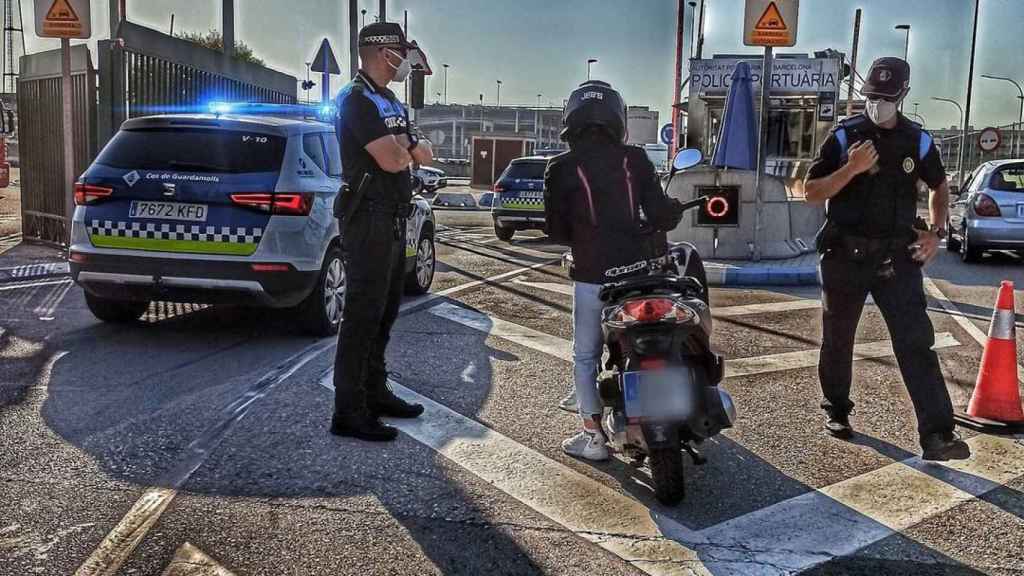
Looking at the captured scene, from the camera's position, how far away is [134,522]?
3.79 meters

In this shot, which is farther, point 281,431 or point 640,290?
point 281,431

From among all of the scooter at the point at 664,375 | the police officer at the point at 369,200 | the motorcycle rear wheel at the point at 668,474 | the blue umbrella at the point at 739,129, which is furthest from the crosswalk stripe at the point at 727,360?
the blue umbrella at the point at 739,129

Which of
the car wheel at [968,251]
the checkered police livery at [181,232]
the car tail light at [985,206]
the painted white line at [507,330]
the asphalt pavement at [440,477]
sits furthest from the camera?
the car wheel at [968,251]

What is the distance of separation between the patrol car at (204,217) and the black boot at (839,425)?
3.74 meters

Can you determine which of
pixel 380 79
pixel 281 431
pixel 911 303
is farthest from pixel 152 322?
pixel 911 303

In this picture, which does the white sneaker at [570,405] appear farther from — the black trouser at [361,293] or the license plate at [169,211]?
the license plate at [169,211]

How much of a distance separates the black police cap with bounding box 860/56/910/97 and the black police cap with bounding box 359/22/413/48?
7.28ft

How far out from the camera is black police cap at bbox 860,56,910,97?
4781 mm

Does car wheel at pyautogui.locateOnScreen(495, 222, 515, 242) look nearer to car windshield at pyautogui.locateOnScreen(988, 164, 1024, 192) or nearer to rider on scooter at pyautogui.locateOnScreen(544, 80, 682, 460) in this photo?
car windshield at pyautogui.locateOnScreen(988, 164, 1024, 192)

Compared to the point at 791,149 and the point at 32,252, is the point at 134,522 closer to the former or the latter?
the point at 32,252

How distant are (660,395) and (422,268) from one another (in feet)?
20.6

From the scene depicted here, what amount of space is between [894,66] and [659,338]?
1.90 meters

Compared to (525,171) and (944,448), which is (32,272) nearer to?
(944,448)

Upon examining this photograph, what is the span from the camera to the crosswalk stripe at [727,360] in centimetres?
701
